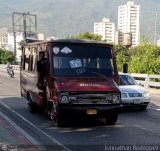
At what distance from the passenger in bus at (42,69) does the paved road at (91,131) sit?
109 cm

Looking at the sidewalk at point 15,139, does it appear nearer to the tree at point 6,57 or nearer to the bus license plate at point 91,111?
the bus license plate at point 91,111

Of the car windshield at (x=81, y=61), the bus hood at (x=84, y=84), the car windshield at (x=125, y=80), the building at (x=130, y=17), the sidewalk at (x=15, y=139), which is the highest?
the building at (x=130, y=17)

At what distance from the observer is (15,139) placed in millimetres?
9609

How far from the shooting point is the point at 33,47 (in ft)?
47.1

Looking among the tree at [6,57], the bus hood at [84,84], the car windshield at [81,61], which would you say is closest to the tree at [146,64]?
the car windshield at [81,61]

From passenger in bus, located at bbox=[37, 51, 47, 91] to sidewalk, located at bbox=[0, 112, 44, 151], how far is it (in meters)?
1.52

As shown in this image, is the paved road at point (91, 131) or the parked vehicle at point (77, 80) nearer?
the paved road at point (91, 131)

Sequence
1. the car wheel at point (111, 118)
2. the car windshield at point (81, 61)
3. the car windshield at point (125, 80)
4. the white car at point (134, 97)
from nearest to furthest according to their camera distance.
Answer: the car wheel at point (111, 118) → the car windshield at point (81, 61) → the white car at point (134, 97) → the car windshield at point (125, 80)

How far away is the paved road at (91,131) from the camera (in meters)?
9.36

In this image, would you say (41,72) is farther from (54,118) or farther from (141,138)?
(141,138)

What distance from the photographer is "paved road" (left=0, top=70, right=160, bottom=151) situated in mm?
9359

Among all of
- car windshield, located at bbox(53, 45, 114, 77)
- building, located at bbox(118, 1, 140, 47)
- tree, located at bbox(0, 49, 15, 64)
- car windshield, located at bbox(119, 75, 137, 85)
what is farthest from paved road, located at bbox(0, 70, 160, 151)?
building, located at bbox(118, 1, 140, 47)

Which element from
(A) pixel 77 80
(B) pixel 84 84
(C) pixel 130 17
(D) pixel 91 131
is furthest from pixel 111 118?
(C) pixel 130 17

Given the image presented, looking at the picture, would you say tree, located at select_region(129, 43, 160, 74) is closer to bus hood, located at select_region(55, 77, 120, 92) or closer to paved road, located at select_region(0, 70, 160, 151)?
paved road, located at select_region(0, 70, 160, 151)
